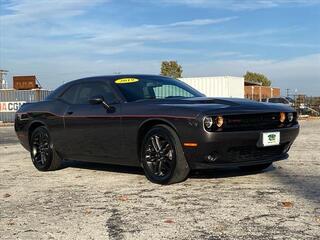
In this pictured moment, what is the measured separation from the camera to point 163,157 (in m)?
6.57

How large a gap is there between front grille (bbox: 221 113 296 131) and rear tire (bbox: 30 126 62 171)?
3.29 metres

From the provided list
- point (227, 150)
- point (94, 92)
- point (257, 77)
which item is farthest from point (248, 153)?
point (257, 77)

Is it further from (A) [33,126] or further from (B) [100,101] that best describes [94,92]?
(A) [33,126]

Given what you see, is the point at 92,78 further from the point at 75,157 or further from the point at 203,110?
the point at 203,110

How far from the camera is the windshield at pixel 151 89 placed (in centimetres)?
732

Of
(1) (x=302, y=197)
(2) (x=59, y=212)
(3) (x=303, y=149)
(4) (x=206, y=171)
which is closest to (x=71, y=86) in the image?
(4) (x=206, y=171)

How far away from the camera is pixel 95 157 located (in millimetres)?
7629

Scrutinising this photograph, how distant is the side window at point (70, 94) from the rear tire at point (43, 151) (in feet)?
1.98

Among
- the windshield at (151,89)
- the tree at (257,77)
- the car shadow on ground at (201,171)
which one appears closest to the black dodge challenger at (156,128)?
the windshield at (151,89)

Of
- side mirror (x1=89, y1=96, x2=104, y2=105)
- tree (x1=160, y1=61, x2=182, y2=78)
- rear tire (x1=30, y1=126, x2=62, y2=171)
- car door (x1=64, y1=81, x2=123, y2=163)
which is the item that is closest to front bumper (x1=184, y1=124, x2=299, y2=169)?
car door (x1=64, y1=81, x2=123, y2=163)

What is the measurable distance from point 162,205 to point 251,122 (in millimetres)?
1621

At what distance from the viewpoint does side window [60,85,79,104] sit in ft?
27.0

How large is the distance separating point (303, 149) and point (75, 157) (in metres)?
5.07

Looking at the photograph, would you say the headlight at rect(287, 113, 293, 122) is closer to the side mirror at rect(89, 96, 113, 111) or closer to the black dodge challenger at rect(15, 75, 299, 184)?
the black dodge challenger at rect(15, 75, 299, 184)
